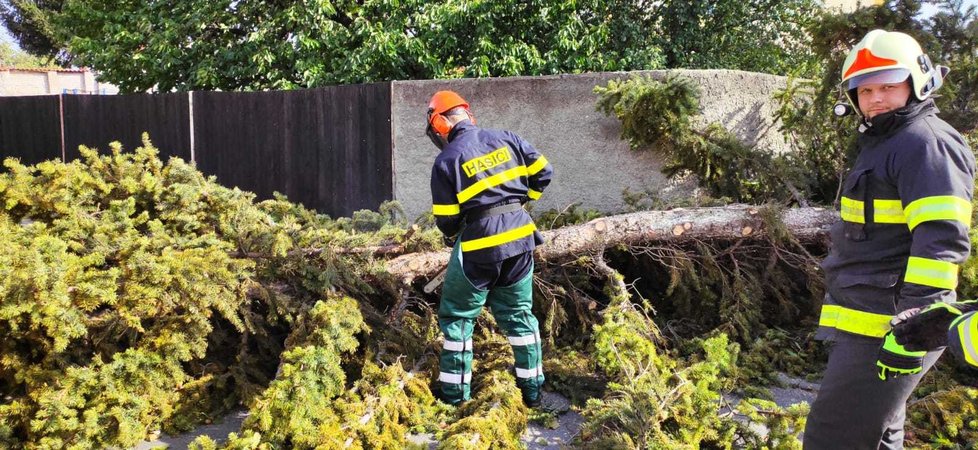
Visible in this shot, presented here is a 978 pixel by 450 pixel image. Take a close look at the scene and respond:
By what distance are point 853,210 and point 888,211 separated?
0.39ft

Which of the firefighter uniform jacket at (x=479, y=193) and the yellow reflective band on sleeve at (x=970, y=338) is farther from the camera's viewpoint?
the firefighter uniform jacket at (x=479, y=193)

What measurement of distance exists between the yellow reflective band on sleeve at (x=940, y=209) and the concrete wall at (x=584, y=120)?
3828mm

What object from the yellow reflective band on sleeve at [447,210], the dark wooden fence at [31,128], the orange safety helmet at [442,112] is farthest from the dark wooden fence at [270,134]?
the yellow reflective band on sleeve at [447,210]

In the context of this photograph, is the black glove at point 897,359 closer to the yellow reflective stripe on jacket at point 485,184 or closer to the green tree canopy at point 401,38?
the yellow reflective stripe on jacket at point 485,184

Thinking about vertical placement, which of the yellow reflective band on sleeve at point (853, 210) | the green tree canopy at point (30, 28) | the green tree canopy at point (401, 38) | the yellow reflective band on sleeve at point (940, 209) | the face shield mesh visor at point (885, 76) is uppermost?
the green tree canopy at point (30, 28)

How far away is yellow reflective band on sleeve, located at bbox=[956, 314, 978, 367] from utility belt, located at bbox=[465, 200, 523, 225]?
2329 millimetres

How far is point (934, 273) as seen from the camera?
2.18 m

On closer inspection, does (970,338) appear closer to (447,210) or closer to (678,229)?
(447,210)

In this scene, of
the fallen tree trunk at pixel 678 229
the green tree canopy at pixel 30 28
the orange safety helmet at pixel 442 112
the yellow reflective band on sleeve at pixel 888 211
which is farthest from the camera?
the green tree canopy at pixel 30 28

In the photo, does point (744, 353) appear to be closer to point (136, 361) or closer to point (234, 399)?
point (234, 399)

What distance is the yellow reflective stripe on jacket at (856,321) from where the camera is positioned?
7.84 ft

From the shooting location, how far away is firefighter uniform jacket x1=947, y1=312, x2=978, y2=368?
6.00 ft

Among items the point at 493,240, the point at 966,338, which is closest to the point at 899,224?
the point at 966,338

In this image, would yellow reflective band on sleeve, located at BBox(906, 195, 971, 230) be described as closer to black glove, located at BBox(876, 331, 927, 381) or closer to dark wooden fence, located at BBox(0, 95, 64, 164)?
black glove, located at BBox(876, 331, 927, 381)
